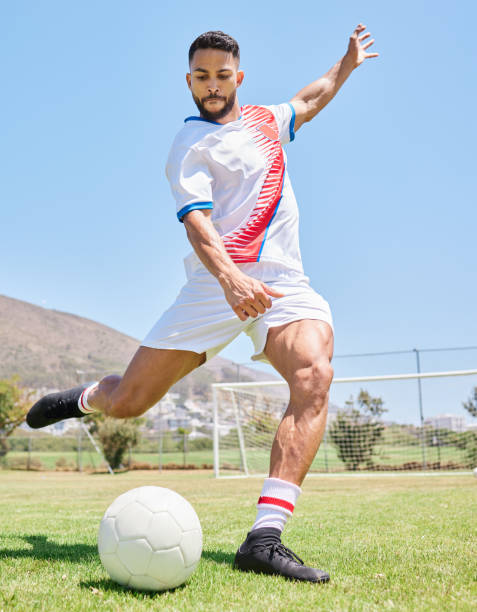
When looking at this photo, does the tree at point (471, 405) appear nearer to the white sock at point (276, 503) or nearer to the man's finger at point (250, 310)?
the white sock at point (276, 503)

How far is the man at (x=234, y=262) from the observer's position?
124 inches

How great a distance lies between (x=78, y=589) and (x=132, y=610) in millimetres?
457

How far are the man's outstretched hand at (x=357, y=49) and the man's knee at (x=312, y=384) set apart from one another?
2557 mm

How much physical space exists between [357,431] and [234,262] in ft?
52.2

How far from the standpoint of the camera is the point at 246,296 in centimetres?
293

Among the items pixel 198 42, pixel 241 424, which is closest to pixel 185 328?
pixel 198 42

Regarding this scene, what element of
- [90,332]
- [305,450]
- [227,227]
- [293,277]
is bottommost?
[305,450]

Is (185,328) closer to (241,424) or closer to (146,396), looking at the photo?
(146,396)

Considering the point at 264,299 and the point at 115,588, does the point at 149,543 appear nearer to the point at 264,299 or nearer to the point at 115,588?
the point at 115,588

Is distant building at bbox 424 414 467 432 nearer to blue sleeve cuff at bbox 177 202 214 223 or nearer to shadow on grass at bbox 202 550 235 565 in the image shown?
shadow on grass at bbox 202 550 235 565

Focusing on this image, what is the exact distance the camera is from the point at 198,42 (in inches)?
143

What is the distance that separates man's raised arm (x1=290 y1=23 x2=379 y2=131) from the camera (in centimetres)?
422

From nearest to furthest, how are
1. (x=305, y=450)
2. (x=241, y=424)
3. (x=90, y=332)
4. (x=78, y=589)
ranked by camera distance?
(x=78, y=589)
(x=305, y=450)
(x=241, y=424)
(x=90, y=332)

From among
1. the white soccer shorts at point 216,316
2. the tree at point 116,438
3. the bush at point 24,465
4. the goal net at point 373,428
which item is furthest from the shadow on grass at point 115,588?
the bush at point 24,465
